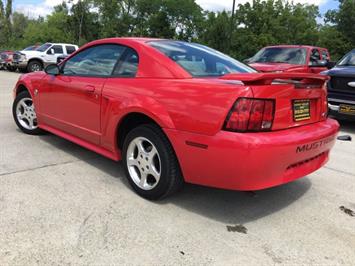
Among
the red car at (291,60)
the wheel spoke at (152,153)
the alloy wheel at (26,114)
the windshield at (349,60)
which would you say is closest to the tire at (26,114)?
the alloy wheel at (26,114)

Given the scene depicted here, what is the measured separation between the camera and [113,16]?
208 feet

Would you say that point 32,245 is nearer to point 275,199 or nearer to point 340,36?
point 275,199

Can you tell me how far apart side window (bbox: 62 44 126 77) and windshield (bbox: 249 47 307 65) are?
6947 millimetres

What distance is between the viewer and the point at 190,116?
299cm

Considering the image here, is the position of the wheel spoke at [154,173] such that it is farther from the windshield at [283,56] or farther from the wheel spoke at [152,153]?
the windshield at [283,56]

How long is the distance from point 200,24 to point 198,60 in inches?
2448

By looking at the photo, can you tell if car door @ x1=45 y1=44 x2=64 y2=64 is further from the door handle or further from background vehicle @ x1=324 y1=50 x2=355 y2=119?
the door handle

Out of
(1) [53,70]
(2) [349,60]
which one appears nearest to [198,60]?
(1) [53,70]

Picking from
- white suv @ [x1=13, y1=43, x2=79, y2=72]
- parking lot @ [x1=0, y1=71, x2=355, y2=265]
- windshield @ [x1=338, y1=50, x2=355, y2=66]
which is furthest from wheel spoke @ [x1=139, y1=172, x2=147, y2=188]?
white suv @ [x1=13, y1=43, x2=79, y2=72]

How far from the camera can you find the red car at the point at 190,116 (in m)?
2.83

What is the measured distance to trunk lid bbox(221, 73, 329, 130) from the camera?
9.36ft

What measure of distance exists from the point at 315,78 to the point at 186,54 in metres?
1.21

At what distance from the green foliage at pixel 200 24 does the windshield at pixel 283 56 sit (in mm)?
20027

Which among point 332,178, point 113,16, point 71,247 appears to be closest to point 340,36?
point 113,16
